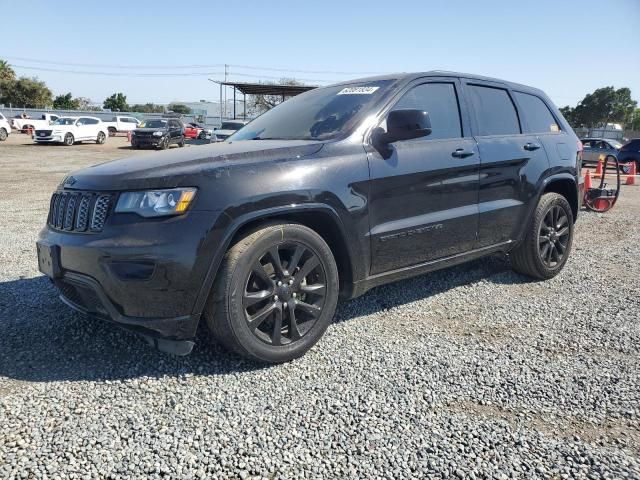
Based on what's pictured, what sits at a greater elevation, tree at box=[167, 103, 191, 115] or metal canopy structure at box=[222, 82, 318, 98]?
tree at box=[167, 103, 191, 115]

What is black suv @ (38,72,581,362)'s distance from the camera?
102 inches

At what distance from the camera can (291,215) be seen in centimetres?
297

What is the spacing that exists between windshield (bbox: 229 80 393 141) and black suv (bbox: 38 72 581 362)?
15mm

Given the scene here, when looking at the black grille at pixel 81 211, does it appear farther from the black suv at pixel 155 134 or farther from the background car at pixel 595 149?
the black suv at pixel 155 134

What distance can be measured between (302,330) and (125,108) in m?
89.9

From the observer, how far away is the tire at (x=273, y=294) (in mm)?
2707

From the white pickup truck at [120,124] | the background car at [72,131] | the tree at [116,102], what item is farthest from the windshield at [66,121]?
the tree at [116,102]

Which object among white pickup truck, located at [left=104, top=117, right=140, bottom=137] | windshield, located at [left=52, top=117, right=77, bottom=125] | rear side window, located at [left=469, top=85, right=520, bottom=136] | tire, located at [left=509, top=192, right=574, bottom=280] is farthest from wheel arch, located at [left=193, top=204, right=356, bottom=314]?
white pickup truck, located at [left=104, top=117, right=140, bottom=137]

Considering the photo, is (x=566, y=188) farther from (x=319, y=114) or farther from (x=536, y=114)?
(x=319, y=114)

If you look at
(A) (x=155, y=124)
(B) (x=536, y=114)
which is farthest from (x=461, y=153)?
(A) (x=155, y=124)

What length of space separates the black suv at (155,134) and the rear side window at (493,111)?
2275 cm

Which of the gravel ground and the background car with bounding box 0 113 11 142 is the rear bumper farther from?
the background car with bounding box 0 113 11 142

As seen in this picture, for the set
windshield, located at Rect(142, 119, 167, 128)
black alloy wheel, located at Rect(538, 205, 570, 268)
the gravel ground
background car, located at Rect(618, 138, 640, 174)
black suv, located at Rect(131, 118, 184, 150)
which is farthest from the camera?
windshield, located at Rect(142, 119, 167, 128)

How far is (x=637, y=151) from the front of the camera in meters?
A: 18.5
